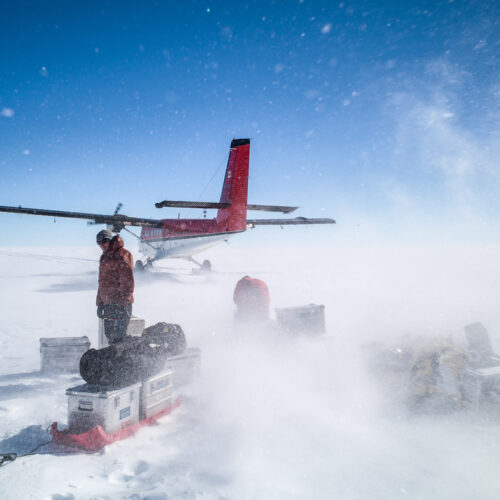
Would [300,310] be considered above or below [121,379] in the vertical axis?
above

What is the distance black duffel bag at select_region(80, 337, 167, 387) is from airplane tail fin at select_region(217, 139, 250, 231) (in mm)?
12827

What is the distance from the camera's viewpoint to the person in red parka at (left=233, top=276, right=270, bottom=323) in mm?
7301

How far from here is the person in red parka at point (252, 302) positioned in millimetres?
7301

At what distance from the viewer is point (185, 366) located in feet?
16.4

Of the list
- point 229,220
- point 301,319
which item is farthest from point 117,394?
point 229,220

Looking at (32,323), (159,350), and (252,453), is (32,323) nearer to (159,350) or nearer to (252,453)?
(159,350)

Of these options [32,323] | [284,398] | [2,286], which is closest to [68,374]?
[284,398]

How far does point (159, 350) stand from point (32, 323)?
684 cm

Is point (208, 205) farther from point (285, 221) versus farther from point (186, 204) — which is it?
point (285, 221)

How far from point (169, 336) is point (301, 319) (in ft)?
11.8

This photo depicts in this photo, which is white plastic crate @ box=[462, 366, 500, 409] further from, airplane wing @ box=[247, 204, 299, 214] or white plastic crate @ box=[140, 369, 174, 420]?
airplane wing @ box=[247, 204, 299, 214]

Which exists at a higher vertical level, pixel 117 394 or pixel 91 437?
pixel 117 394

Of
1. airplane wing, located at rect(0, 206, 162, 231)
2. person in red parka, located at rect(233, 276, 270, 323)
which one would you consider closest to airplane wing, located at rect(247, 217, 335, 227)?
airplane wing, located at rect(0, 206, 162, 231)

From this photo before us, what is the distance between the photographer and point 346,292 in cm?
1698
